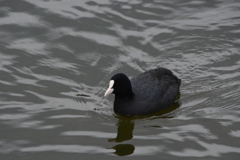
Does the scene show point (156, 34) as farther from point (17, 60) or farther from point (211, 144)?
point (211, 144)

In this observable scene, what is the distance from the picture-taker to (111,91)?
26.4 feet

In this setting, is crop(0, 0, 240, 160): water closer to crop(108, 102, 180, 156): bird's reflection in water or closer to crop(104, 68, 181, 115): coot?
crop(108, 102, 180, 156): bird's reflection in water

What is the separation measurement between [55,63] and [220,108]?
3.50 meters

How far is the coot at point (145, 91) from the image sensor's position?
816cm

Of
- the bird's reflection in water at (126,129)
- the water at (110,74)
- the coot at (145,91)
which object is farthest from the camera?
the coot at (145,91)

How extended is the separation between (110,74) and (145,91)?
47.0 inches

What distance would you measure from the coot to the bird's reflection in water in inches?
3.5

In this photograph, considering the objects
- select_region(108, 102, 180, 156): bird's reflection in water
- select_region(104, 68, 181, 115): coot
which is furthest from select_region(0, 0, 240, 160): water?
select_region(104, 68, 181, 115): coot

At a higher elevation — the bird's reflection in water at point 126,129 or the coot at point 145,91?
the coot at point 145,91

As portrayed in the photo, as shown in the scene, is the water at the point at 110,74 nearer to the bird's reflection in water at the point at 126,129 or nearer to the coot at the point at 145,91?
the bird's reflection in water at the point at 126,129

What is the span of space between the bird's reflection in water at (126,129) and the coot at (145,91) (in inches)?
3.5

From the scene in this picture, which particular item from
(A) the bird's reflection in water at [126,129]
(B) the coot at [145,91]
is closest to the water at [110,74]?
(A) the bird's reflection in water at [126,129]

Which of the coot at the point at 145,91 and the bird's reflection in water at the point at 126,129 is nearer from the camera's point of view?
the bird's reflection in water at the point at 126,129

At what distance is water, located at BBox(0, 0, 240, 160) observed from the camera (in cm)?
734
